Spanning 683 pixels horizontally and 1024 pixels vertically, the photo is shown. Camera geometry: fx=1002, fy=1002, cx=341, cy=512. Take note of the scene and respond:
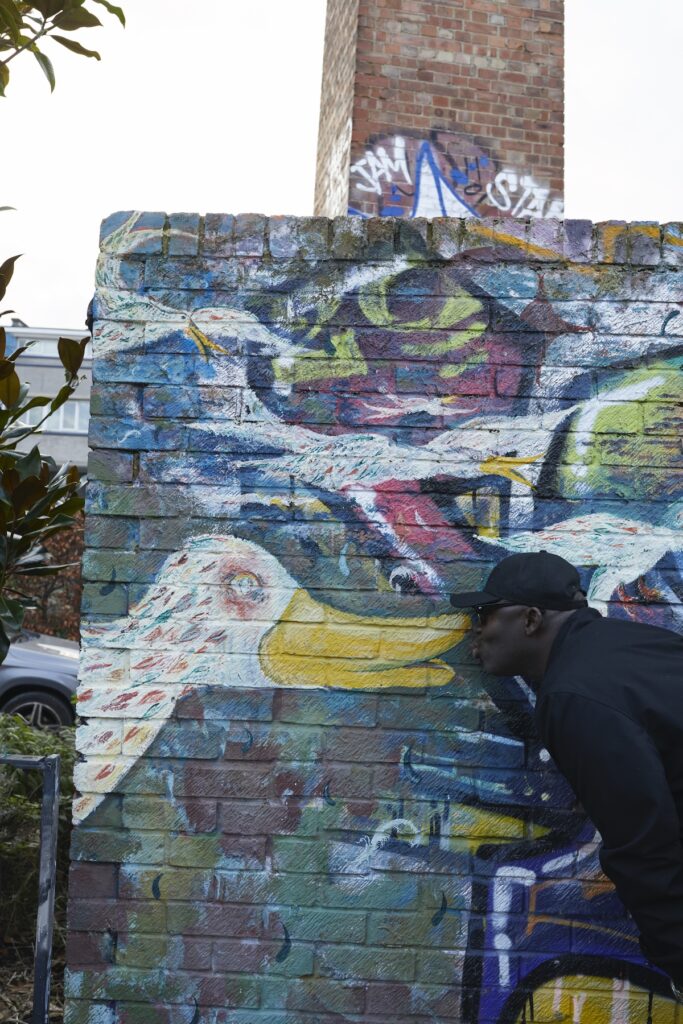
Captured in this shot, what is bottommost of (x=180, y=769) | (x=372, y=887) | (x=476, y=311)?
(x=372, y=887)

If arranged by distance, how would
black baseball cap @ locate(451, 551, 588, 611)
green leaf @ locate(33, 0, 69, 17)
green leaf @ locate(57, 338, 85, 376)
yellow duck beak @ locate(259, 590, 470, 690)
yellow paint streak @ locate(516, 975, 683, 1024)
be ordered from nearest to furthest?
black baseball cap @ locate(451, 551, 588, 611) < yellow paint streak @ locate(516, 975, 683, 1024) < yellow duck beak @ locate(259, 590, 470, 690) < green leaf @ locate(33, 0, 69, 17) < green leaf @ locate(57, 338, 85, 376)

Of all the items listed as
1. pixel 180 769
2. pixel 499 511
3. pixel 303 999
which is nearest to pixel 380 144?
pixel 499 511

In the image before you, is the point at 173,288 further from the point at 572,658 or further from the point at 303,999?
the point at 303,999

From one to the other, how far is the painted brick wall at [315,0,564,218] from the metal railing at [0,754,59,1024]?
194 inches

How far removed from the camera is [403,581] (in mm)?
3146

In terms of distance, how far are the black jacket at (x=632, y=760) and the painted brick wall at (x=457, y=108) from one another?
5.16 m

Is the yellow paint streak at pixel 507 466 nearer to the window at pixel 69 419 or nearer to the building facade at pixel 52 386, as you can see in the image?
the building facade at pixel 52 386

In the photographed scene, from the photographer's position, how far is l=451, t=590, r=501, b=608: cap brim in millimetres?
2898

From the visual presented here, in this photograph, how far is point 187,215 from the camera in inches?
128

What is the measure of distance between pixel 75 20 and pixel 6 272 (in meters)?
0.90

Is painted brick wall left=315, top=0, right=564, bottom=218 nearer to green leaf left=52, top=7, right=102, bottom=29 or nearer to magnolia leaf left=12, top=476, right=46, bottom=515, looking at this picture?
green leaf left=52, top=7, right=102, bottom=29

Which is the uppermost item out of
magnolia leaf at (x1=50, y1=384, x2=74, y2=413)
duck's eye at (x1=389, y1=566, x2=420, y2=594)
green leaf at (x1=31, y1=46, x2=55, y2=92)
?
green leaf at (x1=31, y1=46, x2=55, y2=92)

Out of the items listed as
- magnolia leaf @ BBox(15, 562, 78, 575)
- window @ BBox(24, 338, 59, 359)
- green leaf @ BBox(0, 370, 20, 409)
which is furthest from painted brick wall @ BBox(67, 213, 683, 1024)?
window @ BBox(24, 338, 59, 359)

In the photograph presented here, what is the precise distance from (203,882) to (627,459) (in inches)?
73.3
